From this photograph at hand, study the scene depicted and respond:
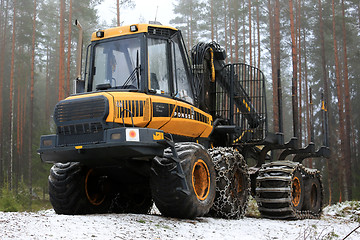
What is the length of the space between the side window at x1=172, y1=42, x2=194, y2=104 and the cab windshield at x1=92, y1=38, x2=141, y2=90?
2.39ft

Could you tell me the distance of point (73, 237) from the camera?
181 inches

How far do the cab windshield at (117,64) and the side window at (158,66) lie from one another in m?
Result: 0.22

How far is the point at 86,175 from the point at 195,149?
6.75 feet

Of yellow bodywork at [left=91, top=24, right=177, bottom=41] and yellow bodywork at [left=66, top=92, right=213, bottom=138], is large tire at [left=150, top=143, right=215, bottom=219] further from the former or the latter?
yellow bodywork at [left=91, top=24, right=177, bottom=41]

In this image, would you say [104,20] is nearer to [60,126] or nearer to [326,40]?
[326,40]

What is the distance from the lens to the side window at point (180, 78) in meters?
7.34

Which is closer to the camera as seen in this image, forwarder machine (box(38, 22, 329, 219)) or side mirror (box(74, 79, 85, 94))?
forwarder machine (box(38, 22, 329, 219))

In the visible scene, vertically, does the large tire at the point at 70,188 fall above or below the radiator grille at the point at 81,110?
below

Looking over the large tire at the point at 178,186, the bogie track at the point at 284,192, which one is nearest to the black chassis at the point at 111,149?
the large tire at the point at 178,186

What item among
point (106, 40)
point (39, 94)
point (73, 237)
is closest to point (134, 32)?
point (106, 40)

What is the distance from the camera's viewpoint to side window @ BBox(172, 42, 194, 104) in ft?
24.1

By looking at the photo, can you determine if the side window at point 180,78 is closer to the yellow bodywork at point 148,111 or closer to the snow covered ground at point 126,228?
the yellow bodywork at point 148,111

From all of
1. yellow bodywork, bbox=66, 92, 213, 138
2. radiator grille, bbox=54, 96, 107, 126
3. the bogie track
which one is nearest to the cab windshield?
yellow bodywork, bbox=66, 92, 213, 138

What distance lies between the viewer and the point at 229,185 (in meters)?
7.70
